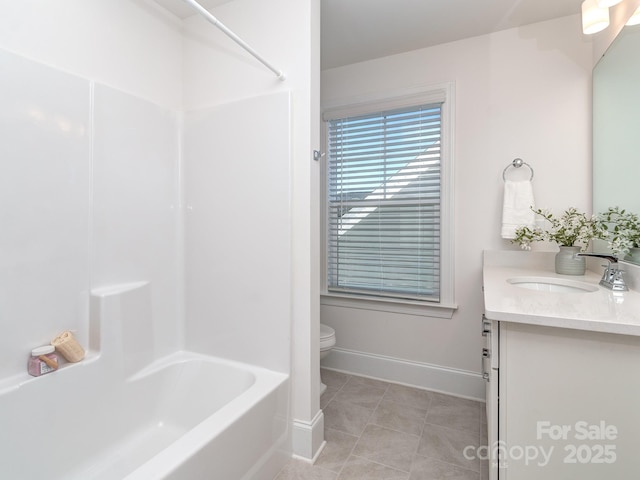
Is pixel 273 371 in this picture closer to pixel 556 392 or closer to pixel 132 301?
pixel 132 301

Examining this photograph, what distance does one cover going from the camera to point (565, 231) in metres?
1.83

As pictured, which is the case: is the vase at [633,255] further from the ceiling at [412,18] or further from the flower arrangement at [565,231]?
the ceiling at [412,18]

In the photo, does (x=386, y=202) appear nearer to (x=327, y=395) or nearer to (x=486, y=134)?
(x=486, y=134)

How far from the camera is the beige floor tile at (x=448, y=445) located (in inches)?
62.2

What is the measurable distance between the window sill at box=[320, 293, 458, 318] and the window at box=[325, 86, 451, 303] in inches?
1.8

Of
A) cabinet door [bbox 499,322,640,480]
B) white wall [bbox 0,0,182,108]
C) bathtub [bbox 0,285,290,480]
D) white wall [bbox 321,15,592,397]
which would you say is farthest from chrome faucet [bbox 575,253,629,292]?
white wall [bbox 0,0,182,108]

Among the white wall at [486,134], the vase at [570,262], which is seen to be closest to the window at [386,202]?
the white wall at [486,134]

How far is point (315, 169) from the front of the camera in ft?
5.36

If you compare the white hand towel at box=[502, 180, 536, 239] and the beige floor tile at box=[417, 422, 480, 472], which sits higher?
the white hand towel at box=[502, 180, 536, 239]

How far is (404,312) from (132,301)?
1.80 m

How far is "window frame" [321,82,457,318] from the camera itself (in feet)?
7.18

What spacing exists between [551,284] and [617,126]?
86 centimetres

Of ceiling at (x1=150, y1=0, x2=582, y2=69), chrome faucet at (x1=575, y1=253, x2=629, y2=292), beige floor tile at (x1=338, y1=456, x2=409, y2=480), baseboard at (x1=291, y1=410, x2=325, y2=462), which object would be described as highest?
ceiling at (x1=150, y1=0, x2=582, y2=69)

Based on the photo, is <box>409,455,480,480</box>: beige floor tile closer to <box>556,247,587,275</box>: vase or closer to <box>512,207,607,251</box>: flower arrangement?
<box>556,247,587,275</box>: vase
